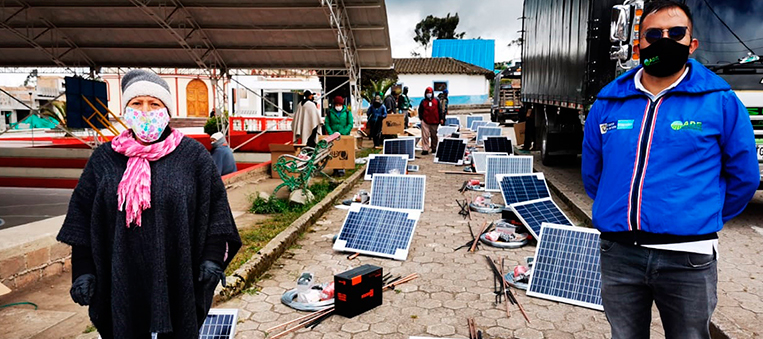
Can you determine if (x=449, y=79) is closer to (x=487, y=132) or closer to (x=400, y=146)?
(x=487, y=132)

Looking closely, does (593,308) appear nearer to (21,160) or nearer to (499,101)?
(21,160)

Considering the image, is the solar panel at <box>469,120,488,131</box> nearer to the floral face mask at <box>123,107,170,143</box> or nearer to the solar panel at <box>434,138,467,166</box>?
the solar panel at <box>434,138,467,166</box>

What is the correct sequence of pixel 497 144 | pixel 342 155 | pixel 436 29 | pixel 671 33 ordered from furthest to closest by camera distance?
pixel 436 29, pixel 497 144, pixel 342 155, pixel 671 33

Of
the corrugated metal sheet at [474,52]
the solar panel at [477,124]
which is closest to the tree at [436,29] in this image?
the corrugated metal sheet at [474,52]

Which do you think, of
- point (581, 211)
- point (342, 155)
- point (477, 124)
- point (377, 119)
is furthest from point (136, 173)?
point (477, 124)

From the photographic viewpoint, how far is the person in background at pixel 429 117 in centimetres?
1589

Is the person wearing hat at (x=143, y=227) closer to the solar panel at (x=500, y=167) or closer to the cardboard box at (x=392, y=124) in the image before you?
the solar panel at (x=500, y=167)

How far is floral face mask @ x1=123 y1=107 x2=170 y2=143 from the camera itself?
265cm

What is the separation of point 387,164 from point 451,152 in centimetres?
368

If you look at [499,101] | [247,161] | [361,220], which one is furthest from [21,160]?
[499,101]

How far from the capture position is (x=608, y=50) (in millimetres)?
8570

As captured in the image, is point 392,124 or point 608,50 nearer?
point 608,50

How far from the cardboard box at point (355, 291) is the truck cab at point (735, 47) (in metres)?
4.59

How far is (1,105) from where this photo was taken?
27484mm
